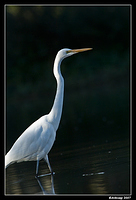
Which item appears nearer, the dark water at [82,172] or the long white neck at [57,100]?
the dark water at [82,172]

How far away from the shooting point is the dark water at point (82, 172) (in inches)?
194

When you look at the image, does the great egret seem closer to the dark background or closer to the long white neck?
the long white neck

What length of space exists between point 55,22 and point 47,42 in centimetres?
116

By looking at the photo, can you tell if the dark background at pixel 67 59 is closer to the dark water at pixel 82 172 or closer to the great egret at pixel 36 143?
the dark water at pixel 82 172

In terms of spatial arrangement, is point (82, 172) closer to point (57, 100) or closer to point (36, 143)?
point (36, 143)

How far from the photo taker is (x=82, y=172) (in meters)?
5.66

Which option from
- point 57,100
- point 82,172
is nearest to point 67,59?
point 57,100

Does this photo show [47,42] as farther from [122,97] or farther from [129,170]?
[129,170]

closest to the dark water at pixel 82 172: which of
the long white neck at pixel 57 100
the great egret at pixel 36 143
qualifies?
the great egret at pixel 36 143

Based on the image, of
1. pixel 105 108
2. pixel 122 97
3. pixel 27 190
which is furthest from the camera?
pixel 122 97

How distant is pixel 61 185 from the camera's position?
5.20 metres

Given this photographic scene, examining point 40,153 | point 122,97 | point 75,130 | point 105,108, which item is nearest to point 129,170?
point 40,153

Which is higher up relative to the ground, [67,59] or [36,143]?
Result: [67,59]

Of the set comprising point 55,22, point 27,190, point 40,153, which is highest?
point 55,22
